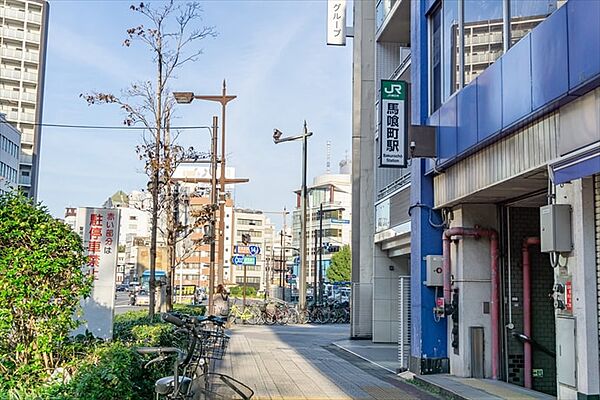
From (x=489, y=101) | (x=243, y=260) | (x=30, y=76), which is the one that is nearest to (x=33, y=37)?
(x=30, y=76)

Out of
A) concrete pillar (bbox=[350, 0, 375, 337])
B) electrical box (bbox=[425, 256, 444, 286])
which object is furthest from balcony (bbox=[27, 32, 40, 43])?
electrical box (bbox=[425, 256, 444, 286])

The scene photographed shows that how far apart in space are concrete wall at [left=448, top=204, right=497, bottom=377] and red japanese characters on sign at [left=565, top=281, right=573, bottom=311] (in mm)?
4086

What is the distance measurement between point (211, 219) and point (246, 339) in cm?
440

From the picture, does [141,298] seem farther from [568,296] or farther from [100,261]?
[568,296]

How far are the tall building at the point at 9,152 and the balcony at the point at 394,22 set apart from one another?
4084 cm

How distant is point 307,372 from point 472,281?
3.80 m

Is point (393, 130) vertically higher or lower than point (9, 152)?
lower

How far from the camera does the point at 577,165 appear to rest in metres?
6.75

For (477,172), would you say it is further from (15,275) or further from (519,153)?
(15,275)

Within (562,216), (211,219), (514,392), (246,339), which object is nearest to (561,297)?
(562,216)

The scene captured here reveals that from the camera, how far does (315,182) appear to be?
127 meters

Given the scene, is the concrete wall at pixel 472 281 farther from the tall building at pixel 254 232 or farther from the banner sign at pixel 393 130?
the tall building at pixel 254 232

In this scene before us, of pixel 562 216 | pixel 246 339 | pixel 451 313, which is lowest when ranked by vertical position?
pixel 246 339

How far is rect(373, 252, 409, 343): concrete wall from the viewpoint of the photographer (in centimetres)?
2058
